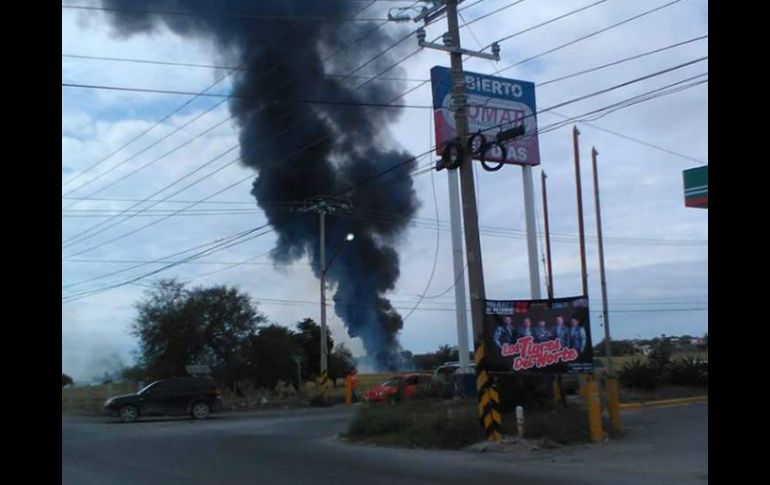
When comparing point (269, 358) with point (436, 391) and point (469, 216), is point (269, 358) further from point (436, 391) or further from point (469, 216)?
point (469, 216)

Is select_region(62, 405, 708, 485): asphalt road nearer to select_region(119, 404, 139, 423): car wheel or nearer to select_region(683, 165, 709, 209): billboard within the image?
select_region(683, 165, 709, 209): billboard

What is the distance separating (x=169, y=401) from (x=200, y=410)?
1142mm

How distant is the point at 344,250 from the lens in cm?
5356

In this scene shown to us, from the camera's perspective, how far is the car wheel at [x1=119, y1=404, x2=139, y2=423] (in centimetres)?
2638

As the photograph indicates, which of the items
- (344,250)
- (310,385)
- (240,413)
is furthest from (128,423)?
(344,250)

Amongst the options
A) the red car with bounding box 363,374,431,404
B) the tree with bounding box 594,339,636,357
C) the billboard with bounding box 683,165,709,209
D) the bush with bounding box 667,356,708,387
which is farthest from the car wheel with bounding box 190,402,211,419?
the tree with bounding box 594,339,636,357

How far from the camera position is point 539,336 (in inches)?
630

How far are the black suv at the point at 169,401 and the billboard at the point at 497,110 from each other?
12161 mm

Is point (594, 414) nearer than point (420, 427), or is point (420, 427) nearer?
point (594, 414)

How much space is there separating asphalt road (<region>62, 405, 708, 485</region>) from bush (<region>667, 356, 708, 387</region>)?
897 cm

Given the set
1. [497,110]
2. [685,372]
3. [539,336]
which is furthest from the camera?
[497,110]

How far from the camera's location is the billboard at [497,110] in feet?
86.7

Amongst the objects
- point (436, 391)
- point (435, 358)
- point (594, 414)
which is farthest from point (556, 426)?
point (435, 358)
